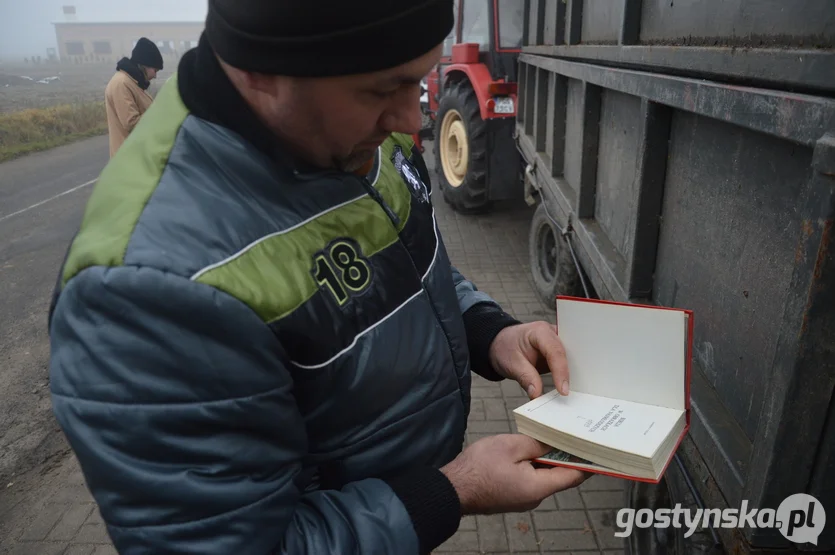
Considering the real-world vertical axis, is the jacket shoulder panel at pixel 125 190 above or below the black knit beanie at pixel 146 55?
below

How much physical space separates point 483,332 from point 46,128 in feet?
56.2

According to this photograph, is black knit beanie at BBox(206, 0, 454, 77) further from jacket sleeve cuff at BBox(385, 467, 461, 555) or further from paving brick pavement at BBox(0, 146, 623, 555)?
paving brick pavement at BBox(0, 146, 623, 555)

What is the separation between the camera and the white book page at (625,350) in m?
1.30

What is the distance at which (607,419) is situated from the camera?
132 cm

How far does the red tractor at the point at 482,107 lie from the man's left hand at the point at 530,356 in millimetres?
4378

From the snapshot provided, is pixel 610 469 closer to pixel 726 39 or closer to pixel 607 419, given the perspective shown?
pixel 607 419

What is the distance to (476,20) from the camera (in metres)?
6.63

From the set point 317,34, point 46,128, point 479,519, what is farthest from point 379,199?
point 46,128

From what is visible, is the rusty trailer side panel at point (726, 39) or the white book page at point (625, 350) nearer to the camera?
the rusty trailer side panel at point (726, 39)

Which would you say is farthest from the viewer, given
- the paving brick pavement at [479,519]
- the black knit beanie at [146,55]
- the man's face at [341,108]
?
the black knit beanie at [146,55]

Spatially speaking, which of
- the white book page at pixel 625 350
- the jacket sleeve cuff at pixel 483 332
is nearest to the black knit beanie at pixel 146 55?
the jacket sleeve cuff at pixel 483 332

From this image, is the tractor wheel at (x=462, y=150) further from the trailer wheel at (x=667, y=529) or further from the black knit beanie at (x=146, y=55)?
the trailer wheel at (x=667, y=529)

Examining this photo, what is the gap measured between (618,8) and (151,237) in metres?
2.07

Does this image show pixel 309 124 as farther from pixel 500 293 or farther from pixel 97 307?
Result: pixel 500 293
